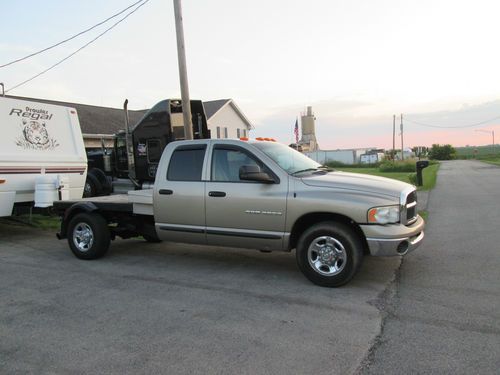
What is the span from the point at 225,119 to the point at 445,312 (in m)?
30.8

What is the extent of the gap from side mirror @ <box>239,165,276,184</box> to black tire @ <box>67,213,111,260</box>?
2.89 metres

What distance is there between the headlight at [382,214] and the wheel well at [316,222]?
250mm

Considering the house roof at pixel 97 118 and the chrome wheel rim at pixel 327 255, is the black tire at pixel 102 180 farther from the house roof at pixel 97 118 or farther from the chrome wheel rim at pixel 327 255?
the chrome wheel rim at pixel 327 255

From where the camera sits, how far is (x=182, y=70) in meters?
11.1

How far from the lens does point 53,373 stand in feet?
11.8

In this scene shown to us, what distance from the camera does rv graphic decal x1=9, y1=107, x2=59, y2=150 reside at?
926 cm

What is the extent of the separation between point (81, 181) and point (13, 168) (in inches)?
74.5

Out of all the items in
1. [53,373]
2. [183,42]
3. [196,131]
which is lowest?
[53,373]

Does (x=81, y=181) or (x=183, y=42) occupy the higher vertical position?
(x=183, y=42)

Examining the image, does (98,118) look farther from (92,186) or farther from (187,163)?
(187,163)

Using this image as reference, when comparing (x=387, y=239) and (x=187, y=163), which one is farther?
(x=187, y=163)

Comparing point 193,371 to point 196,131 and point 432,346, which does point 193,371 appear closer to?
point 432,346

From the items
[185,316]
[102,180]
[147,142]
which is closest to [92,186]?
[102,180]

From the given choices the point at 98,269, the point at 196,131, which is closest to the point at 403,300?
the point at 98,269
